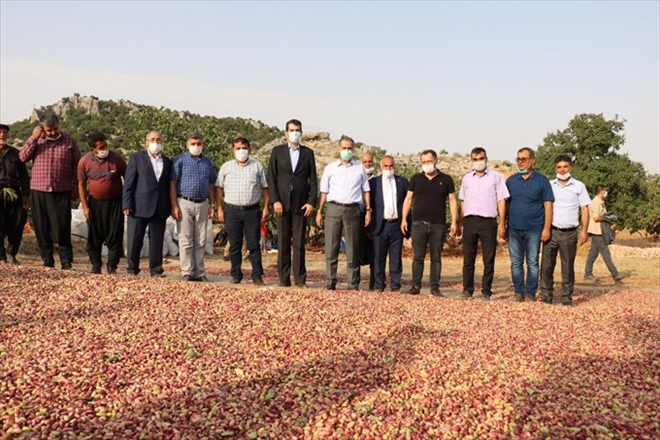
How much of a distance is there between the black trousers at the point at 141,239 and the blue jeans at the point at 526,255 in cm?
501

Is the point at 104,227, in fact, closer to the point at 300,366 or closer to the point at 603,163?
the point at 300,366

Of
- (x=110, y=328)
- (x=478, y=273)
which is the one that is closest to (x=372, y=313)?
(x=110, y=328)

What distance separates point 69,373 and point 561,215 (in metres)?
7.01

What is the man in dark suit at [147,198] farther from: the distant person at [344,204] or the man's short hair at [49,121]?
the distant person at [344,204]

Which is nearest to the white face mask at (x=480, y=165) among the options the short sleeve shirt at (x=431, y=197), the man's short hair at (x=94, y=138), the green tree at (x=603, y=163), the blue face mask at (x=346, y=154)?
the short sleeve shirt at (x=431, y=197)

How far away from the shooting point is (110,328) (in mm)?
5246

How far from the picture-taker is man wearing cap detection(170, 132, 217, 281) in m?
8.48

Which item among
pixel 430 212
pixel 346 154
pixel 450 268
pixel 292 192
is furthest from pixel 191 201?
pixel 450 268

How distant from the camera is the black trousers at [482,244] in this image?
8.57 m

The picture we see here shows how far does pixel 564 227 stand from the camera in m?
Result: 8.73

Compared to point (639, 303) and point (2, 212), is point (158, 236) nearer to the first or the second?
point (2, 212)

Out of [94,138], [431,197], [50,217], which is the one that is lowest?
[50,217]

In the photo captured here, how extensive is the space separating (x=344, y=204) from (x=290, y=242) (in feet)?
3.12

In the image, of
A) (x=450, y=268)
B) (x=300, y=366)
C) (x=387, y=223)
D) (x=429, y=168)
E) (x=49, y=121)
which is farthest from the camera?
(x=450, y=268)
